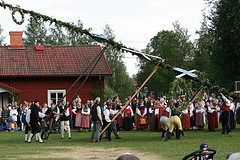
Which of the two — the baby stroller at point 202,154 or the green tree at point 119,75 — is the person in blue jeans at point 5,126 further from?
the green tree at point 119,75

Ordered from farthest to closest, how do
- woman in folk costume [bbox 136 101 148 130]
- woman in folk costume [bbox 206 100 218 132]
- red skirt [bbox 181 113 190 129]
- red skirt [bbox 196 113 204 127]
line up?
1. woman in folk costume [bbox 136 101 148 130]
2. red skirt [bbox 196 113 204 127]
3. red skirt [bbox 181 113 190 129]
4. woman in folk costume [bbox 206 100 218 132]

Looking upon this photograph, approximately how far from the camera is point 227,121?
62.8 ft

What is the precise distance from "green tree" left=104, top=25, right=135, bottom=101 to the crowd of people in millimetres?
28942

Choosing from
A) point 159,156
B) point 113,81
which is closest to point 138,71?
point 113,81

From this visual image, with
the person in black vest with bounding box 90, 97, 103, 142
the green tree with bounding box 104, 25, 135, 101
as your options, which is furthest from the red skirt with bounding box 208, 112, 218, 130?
the green tree with bounding box 104, 25, 135, 101

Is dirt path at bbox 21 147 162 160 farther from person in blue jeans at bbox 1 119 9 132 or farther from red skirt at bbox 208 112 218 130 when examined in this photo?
person in blue jeans at bbox 1 119 9 132

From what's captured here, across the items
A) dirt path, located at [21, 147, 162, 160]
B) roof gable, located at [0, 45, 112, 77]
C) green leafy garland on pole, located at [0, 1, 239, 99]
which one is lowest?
dirt path, located at [21, 147, 162, 160]

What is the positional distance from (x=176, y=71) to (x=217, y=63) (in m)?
21.3

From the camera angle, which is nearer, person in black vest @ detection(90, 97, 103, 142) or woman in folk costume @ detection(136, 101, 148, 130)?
person in black vest @ detection(90, 97, 103, 142)

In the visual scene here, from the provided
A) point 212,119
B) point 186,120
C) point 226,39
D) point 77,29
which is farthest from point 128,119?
point 226,39

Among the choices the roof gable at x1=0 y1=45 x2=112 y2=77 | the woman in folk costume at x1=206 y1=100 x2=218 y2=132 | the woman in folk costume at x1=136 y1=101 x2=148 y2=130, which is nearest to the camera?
the woman in folk costume at x1=206 y1=100 x2=218 y2=132

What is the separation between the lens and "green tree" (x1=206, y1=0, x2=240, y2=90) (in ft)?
106

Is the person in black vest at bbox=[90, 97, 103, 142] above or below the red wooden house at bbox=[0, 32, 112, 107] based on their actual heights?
below

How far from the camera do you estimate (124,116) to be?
2481cm
